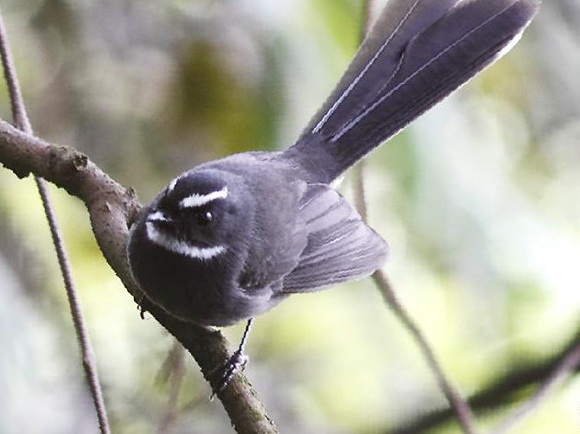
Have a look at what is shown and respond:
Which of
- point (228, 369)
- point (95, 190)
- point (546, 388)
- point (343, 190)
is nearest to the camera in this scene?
point (228, 369)

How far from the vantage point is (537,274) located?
180 centimetres

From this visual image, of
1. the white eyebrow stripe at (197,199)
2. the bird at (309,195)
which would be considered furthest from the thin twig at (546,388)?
the white eyebrow stripe at (197,199)

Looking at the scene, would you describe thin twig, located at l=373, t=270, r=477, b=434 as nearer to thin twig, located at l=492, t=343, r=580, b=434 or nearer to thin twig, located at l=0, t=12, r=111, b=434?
thin twig, located at l=492, t=343, r=580, b=434

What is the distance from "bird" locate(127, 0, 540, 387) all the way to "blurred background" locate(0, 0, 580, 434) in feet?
0.32

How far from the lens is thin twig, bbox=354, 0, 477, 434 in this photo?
1548mm

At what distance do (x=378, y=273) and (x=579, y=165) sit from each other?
2.60 ft

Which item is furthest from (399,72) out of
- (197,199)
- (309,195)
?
(197,199)

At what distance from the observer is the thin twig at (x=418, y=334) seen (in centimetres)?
155

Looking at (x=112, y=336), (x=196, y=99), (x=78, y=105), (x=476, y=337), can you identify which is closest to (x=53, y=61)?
(x=78, y=105)

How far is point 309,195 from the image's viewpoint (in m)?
1.62

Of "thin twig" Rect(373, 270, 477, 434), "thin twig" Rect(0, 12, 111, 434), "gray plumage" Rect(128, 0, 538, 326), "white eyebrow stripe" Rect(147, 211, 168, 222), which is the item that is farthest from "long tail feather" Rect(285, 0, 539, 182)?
"thin twig" Rect(0, 12, 111, 434)

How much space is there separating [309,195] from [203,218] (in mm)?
252

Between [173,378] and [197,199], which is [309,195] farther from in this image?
[173,378]

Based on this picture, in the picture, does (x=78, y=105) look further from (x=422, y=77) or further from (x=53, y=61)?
(x=422, y=77)
